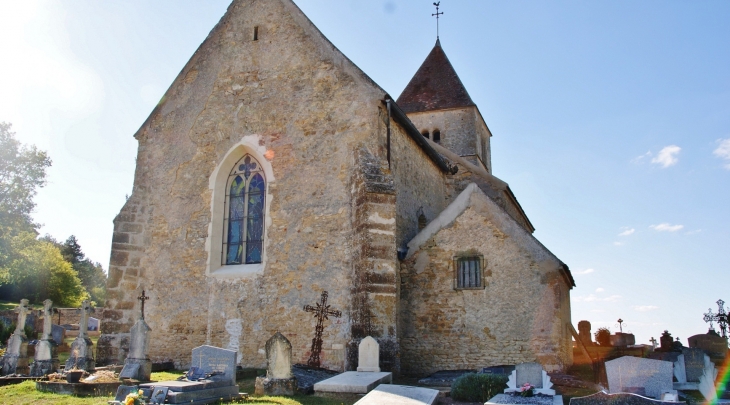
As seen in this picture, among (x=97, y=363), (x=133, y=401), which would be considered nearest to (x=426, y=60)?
(x=97, y=363)

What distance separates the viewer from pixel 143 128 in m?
15.5

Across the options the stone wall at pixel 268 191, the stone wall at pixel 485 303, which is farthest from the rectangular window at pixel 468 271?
the stone wall at pixel 268 191

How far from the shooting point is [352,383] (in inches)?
357

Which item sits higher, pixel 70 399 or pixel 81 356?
pixel 81 356

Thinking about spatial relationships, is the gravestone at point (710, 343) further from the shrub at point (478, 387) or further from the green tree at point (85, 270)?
the green tree at point (85, 270)

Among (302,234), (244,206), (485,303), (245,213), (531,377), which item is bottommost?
(531,377)

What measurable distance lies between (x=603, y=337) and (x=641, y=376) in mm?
14728

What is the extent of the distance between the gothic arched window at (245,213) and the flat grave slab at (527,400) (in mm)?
7418

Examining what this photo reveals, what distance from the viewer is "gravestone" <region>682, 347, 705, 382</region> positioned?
30.8ft

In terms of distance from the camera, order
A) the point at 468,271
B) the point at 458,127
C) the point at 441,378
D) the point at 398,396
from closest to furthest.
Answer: the point at 398,396
the point at 441,378
the point at 468,271
the point at 458,127

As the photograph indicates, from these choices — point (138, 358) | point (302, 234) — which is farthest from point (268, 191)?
point (138, 358)

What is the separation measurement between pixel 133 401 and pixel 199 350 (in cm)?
223

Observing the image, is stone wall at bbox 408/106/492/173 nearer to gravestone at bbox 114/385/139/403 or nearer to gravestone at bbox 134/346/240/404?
gravestone at bbox 134/346/240/404

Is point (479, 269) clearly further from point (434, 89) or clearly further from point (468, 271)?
point (434, 89)
